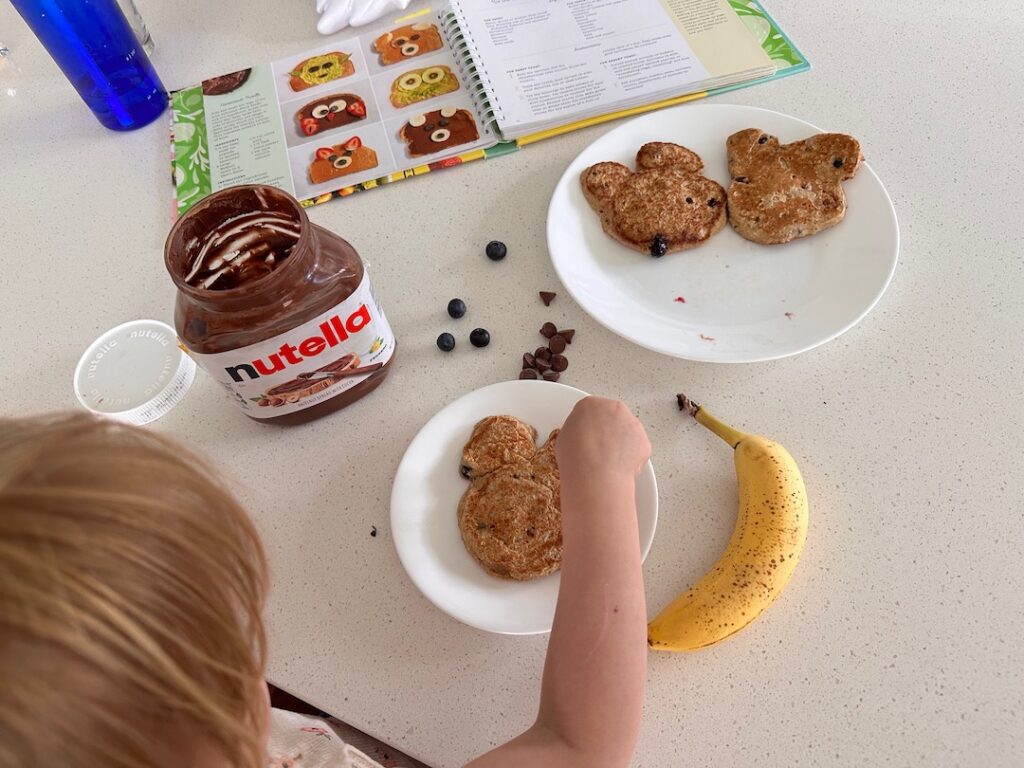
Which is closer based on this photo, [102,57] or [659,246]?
[659,246]

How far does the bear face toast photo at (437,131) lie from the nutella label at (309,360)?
38 cm

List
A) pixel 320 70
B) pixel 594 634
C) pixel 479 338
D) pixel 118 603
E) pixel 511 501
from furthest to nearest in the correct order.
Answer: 1. pixel 320 70
2. pixel 479 338
3. pixel 511 501
4. pixel 594 634
5. pixel 118 603

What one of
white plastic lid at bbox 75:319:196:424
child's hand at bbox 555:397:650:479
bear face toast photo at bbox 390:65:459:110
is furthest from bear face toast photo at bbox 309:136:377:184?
child's hand at bbox 555:397:650:479

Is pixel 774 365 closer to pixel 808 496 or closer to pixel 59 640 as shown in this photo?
pixel 808 496

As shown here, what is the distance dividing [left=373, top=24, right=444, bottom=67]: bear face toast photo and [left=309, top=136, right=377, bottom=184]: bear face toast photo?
0.20 meters

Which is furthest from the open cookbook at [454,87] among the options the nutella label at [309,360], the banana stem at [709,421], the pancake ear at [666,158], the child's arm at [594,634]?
the child's arm at [594,634]

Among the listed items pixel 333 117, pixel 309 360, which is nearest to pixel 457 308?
pixel 309 360

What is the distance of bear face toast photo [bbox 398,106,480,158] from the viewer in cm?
103

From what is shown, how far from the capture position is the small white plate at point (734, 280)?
2.59ft

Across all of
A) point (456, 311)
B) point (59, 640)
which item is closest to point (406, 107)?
point (456, 311)

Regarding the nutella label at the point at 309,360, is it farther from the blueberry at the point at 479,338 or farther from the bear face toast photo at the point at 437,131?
the bear face toast photo at the point at 437,131

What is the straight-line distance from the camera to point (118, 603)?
0.35 m

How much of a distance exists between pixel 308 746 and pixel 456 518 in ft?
0.85

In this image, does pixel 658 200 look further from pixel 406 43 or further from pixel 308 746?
pixel 308 746
